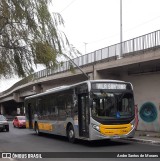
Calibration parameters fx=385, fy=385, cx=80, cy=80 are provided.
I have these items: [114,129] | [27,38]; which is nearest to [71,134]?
[114,129]

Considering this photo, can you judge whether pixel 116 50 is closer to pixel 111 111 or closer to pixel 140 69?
pixel 140 69

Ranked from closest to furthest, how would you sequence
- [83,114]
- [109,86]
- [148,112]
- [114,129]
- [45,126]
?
[114,129], [109,86], [83,114], [45,126], [148,112]

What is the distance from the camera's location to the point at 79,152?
15547 mm

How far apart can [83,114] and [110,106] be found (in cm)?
150

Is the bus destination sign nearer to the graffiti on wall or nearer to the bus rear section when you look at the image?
the bus rear section

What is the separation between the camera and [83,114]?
1828 centimetres

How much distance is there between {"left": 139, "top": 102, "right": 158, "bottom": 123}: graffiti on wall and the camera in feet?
87.5

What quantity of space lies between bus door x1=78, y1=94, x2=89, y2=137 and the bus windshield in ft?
1.78

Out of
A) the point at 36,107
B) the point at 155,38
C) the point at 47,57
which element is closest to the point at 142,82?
the point at 155,38

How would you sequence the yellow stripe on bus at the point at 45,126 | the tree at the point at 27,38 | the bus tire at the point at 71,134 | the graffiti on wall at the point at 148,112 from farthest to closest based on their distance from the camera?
the graffiti on wall at the point at 148,112, the yellow stripe on bus at the point at 45,126, the bus tire at the point at 71,134, the tree at the point at 27,38

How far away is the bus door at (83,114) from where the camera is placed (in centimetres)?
1778

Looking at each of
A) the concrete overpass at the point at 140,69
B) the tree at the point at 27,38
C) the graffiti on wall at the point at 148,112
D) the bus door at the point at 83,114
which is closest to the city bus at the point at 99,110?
the bus door at the point at 83,114

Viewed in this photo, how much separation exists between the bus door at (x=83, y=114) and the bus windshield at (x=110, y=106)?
0.54 m

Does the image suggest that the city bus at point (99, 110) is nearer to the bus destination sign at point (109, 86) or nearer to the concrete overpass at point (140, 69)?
the bus destination sign at point (109, 86)
